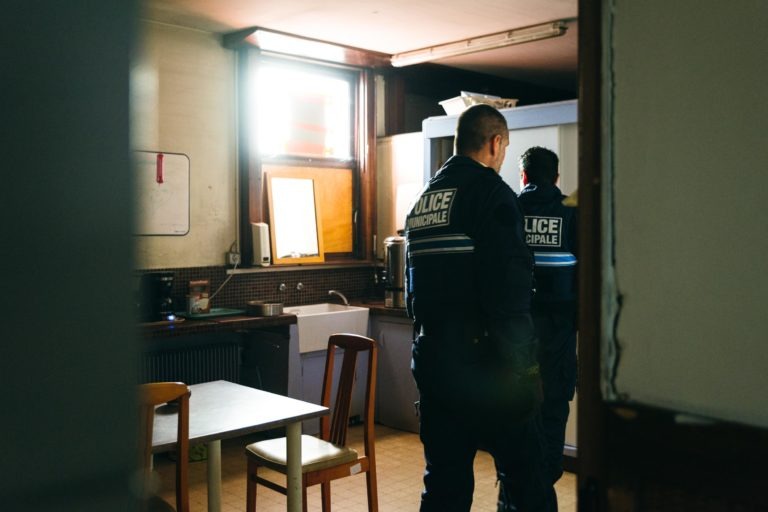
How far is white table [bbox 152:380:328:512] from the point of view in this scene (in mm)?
2408

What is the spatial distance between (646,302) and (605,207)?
0.13m

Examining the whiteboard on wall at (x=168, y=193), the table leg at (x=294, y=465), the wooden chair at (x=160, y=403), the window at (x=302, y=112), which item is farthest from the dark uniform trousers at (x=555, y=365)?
the window at (x=302, y=112)

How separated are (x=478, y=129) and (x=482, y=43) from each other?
2617 mm

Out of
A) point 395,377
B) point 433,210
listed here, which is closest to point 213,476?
point 433,210

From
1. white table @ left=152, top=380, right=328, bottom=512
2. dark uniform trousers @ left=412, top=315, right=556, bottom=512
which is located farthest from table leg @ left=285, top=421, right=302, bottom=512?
dark uniform trousers @ left=412, top=315, right=556, bottom=512

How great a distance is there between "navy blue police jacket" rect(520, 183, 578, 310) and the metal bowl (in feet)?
6.54

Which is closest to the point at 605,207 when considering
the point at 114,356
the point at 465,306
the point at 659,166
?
the point at 659,166

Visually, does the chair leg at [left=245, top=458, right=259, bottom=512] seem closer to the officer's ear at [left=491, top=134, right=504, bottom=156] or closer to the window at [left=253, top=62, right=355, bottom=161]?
the officer's ear at [left=491, top=134, right=504, bottom=156]

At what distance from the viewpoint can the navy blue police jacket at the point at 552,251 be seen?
303 cm

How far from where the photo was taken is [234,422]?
→ 2.49 metres

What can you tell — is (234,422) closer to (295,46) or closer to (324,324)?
(324,324)

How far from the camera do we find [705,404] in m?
0.85

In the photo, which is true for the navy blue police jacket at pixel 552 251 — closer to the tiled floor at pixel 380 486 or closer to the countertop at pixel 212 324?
the tiled floor at pixel 380 486

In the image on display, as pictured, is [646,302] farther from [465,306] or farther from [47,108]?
[465,306]
